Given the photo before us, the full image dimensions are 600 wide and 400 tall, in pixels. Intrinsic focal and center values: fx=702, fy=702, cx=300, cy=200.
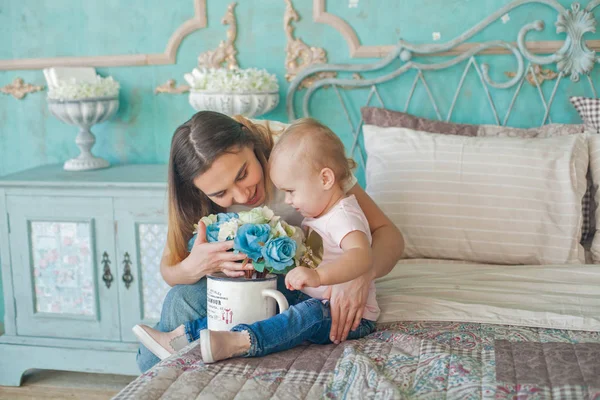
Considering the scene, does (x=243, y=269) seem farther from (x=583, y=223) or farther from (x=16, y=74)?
(x=16, y=74)

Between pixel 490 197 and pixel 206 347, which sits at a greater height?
pixel 490 197

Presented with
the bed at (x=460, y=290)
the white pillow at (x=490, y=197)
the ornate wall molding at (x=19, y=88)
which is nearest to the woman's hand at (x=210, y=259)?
the bed at (x=460, y=290)

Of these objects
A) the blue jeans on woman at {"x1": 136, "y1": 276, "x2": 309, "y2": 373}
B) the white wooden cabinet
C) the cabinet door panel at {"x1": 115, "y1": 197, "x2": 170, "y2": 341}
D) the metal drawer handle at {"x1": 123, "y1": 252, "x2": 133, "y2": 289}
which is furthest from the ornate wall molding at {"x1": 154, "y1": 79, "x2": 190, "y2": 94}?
the blue jeans on woman at {"x1": 136, "y1": 276, "x2": 309, "y2": 373}

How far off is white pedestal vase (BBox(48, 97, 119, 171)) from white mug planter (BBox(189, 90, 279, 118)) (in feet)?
1.34

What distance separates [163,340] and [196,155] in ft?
1.51

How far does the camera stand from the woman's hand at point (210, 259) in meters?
1.61

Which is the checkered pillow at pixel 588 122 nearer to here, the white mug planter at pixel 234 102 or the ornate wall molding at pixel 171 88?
the white mug planter at pixel 234 102

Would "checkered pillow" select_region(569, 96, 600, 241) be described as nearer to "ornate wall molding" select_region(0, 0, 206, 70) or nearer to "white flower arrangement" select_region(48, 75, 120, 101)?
"ornate wall molding" select_region(0, 0, 206, 70)

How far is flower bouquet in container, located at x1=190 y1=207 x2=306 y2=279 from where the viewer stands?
153 centimetres

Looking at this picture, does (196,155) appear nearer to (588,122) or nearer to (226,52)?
(226,52)

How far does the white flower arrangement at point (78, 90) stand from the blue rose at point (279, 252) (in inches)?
62.5

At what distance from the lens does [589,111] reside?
2.39 metres

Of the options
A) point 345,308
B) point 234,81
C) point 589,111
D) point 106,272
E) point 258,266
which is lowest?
point 106,272

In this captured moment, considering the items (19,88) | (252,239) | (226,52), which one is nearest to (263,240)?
(252,239)
